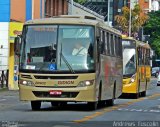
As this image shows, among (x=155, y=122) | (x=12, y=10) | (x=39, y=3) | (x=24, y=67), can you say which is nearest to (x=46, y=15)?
(x=39, y=3)

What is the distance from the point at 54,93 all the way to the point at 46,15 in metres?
32.8

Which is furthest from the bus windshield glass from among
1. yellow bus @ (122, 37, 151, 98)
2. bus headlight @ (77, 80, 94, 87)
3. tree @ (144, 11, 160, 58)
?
tree @ (144, 11, 160, 58)

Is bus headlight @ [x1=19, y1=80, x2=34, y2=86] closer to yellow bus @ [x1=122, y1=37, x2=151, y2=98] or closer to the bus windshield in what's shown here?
the bus windshield

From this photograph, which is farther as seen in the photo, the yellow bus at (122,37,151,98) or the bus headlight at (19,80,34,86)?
the yellow bus at (122,37,151,98)

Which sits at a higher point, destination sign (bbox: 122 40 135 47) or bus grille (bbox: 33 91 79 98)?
destination sign (bbox: 122 40 135 47)

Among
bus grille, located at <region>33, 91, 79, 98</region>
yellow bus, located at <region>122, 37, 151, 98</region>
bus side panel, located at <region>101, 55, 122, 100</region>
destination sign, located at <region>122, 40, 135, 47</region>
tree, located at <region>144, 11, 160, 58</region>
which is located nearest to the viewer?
bus grille, located at <region>33, 91, 79, 98</region>

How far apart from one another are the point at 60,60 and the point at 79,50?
74cm

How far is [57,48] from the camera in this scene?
71.4 feet

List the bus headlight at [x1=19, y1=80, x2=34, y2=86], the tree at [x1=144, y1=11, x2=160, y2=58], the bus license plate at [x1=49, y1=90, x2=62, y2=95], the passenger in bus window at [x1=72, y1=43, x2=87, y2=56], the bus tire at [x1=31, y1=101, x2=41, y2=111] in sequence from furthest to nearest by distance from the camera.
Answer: the tree at [x1=144, y1=11, x2=160, y2=58] → the bus tire at [x1=31, y1=101, x2=41, y2=111] → the passenger in bus window at [x1=72, y1=43, x2=87, y2=56] → the bus headlight at [x1=19, y1=80, x2=34, y2=86] → the bus license plate at [x1=49, y1=90, x2=62, y2=95]

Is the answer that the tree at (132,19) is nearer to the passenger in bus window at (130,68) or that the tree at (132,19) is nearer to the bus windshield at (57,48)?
the passenger in bus window at (130,68)

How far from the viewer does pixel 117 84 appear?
28.1m

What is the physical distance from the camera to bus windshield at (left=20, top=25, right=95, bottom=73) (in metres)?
21.6

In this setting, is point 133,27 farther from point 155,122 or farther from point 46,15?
point 155,122

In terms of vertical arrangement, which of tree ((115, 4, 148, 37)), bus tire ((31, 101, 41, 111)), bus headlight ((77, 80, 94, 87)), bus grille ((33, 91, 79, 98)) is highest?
tree ((115, 4, 148, 37))
